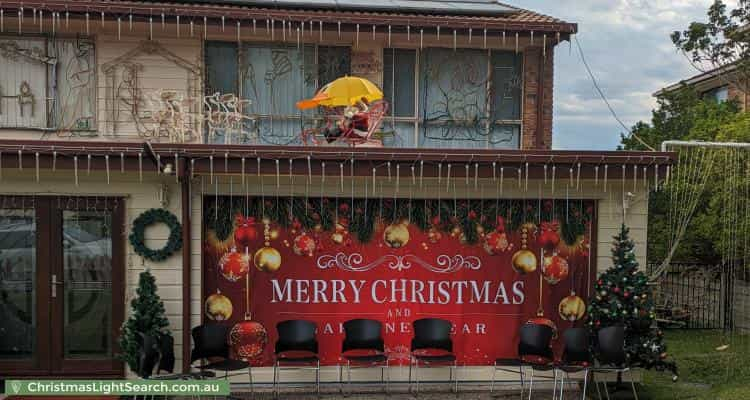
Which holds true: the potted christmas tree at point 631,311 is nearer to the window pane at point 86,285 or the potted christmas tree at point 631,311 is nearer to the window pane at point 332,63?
the window pane at point 332,63

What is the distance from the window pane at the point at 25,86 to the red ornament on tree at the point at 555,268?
7.75 metres

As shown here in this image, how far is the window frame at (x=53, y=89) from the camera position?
9.28 m

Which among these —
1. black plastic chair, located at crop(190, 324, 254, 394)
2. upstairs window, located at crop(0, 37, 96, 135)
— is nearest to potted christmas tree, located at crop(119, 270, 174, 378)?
black plastic chair, located at crop(190, 324, 254, 394)

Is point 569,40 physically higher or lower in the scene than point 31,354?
higher

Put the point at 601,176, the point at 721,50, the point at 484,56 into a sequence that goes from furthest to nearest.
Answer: the point at 721,50
the point at 484,56
the point at 601,176

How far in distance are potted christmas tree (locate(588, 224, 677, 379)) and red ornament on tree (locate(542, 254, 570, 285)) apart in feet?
2.02

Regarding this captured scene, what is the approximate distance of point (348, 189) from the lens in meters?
8.12

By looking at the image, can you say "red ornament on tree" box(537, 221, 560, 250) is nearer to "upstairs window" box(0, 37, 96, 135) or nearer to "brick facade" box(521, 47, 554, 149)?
"brick facade" box(521, 47, 554, 149)

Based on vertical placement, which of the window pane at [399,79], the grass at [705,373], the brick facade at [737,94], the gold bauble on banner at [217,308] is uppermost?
the brick facade at [737,94]

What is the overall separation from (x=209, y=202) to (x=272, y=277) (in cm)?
130

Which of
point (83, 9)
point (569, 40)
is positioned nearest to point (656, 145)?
point (569, 40)

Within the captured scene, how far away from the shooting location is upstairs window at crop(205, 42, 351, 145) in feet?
31.7

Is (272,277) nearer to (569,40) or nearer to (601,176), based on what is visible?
(601,176)

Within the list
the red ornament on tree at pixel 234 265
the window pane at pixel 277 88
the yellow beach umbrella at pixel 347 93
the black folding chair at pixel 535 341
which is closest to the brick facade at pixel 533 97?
the yellow beach umbrella at pixel 347 93
